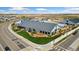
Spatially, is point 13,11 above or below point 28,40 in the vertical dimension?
above

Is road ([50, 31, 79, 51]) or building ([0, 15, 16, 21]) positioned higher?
building ([0, 15, 16, 21])

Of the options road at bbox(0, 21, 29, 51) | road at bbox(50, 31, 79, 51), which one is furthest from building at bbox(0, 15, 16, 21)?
road at bbox(50, 31, 79, 51)

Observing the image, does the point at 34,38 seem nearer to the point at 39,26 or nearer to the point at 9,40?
the point at 39,26

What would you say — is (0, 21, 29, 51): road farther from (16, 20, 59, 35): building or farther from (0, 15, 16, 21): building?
(16, 20, 59, 35): building

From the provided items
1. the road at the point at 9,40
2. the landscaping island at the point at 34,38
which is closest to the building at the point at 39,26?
the landscaping island at the point at 34,38

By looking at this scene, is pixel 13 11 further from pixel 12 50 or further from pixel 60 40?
pixel 60 40

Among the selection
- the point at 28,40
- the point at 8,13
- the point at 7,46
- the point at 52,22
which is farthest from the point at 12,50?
the point at 52,22
